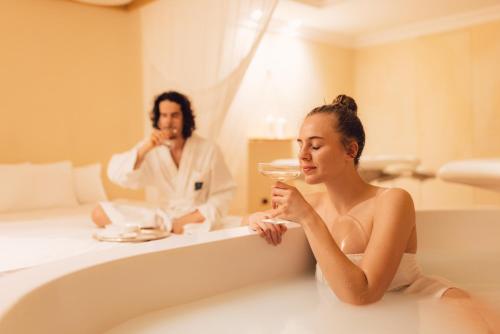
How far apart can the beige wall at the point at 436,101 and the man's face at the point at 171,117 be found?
350 cm

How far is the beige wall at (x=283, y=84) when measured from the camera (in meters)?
4.93

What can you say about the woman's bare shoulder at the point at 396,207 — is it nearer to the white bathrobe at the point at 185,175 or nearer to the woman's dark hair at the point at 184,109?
the white bathrobe at the point at 185,175

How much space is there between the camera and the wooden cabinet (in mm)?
4991

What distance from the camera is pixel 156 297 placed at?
45.6 inches

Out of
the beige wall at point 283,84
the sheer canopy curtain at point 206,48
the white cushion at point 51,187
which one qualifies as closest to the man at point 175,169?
the sheer canopy curtain at point 206,48

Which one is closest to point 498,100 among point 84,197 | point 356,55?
point 356,55

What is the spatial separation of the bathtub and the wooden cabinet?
341 cm

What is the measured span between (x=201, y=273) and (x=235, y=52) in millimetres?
1765

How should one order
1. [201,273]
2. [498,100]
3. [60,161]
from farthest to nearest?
[498,100] < [60,161] < [201,273]

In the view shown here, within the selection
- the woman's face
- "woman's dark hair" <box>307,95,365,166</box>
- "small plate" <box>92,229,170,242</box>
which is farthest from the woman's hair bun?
"small plate" <box>92,229,170,242</box>

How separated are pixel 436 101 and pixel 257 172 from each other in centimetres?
229

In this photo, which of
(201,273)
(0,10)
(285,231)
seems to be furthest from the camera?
(0,10)

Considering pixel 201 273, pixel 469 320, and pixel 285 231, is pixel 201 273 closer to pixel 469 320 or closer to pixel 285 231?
pixel 285 231

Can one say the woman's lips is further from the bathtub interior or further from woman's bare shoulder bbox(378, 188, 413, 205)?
the bathtub interior
